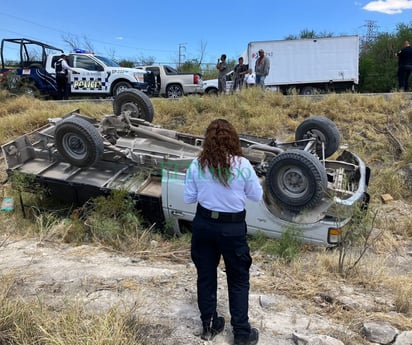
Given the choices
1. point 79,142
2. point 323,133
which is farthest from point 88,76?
point 323,133

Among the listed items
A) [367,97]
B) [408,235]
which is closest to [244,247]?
[408,235]

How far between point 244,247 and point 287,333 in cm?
68

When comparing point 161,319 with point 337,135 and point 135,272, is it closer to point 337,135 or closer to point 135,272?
point 135,272

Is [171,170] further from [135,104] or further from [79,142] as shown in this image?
[135,104]

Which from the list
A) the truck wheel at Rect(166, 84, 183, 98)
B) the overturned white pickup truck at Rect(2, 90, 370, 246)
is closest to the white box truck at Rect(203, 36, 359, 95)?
the truck wheel at Rect(166, 84, 183, 98)

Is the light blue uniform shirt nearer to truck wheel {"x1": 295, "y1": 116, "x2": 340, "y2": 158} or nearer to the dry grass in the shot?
the dry grass

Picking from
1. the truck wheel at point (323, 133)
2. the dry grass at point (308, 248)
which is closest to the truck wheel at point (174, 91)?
the dry grass at point (308, 248)

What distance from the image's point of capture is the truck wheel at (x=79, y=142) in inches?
209

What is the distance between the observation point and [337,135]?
6.12 meters

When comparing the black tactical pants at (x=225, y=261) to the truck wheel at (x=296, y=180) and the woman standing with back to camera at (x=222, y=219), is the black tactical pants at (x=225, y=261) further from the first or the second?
the truck wheel at (x=296, y=180)

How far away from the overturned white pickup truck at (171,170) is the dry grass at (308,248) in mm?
368

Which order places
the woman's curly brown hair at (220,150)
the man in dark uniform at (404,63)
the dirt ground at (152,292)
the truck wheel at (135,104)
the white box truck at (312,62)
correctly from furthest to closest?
the white box truck at (312,62) < the man in dark uniform at (404,63) < the truck wheel at (135,104) < the dirt ground at (152,292) < the woman's curly brown hair at (220,150)

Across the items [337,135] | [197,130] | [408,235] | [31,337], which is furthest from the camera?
[197,130]

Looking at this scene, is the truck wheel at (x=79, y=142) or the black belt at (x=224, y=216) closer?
the black belt at (x=224, y=216)
